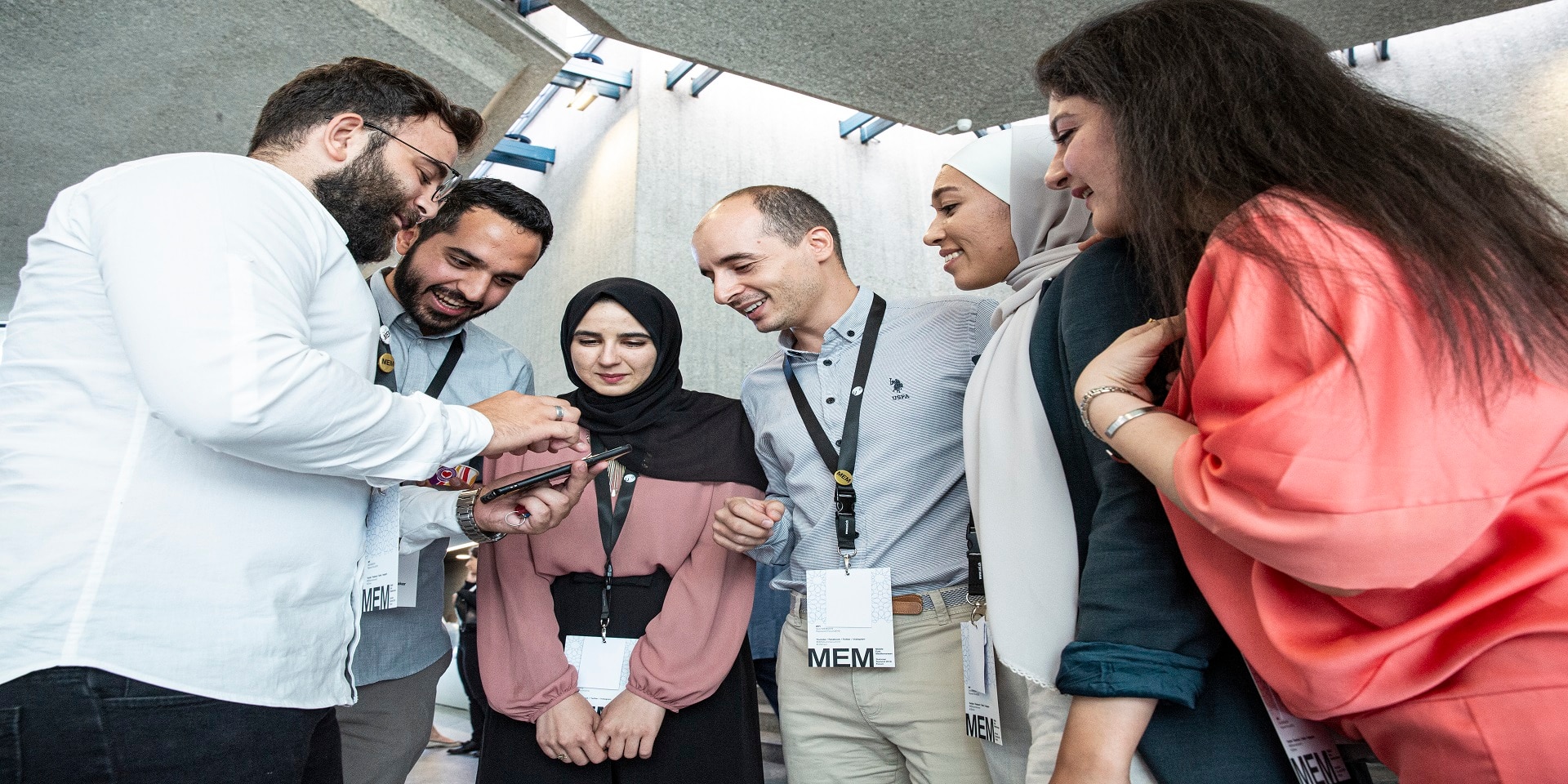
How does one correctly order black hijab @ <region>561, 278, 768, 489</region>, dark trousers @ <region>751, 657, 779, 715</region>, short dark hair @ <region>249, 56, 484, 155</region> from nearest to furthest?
short dark hair @ <region>249, 56, 484, 155</region> < black hijab @ <region>561, 278, 768, 489</region> < dark trousers @ <region>751, 657, 779, 715</region>

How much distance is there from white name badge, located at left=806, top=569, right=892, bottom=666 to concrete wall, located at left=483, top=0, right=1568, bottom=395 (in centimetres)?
386

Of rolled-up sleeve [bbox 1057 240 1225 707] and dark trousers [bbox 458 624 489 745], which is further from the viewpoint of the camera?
dark trousers [bbox 458 624 489 745]

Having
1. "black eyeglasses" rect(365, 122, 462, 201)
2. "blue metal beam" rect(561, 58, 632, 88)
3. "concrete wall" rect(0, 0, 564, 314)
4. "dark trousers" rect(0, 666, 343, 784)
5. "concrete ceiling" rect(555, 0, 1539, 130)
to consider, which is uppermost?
"blue metal beam" rect(561, 58, 632, 88)

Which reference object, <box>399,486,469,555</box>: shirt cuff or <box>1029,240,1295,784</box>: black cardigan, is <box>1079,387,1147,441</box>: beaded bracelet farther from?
<box>399,486,469,555</box>: shirt cuff

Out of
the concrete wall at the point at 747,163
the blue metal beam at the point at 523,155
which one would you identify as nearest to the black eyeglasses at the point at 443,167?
the concrete wall at the point at 747,163

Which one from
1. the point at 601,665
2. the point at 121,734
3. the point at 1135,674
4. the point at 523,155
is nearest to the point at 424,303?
the point at 601,665

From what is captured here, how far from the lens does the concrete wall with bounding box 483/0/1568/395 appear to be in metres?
4.93

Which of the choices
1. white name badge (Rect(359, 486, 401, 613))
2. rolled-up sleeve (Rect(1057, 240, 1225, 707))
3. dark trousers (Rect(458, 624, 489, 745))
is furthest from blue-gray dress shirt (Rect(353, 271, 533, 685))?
dark trousers (Rect(458, 624, 489, 745))

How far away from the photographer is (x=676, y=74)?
593 cm

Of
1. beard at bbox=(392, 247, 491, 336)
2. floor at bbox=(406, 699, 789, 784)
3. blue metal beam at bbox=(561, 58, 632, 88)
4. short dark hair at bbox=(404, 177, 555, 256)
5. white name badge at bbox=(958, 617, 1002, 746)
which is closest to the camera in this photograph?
white name badge at bbox=(958, 617, 1002, 746)

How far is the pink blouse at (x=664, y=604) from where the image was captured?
186cm

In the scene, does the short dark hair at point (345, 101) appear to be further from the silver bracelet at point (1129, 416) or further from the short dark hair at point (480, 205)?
the silver bracelet at point (1129, 416)

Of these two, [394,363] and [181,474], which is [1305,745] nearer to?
[181,474]

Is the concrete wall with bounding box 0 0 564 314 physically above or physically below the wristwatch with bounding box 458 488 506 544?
above
